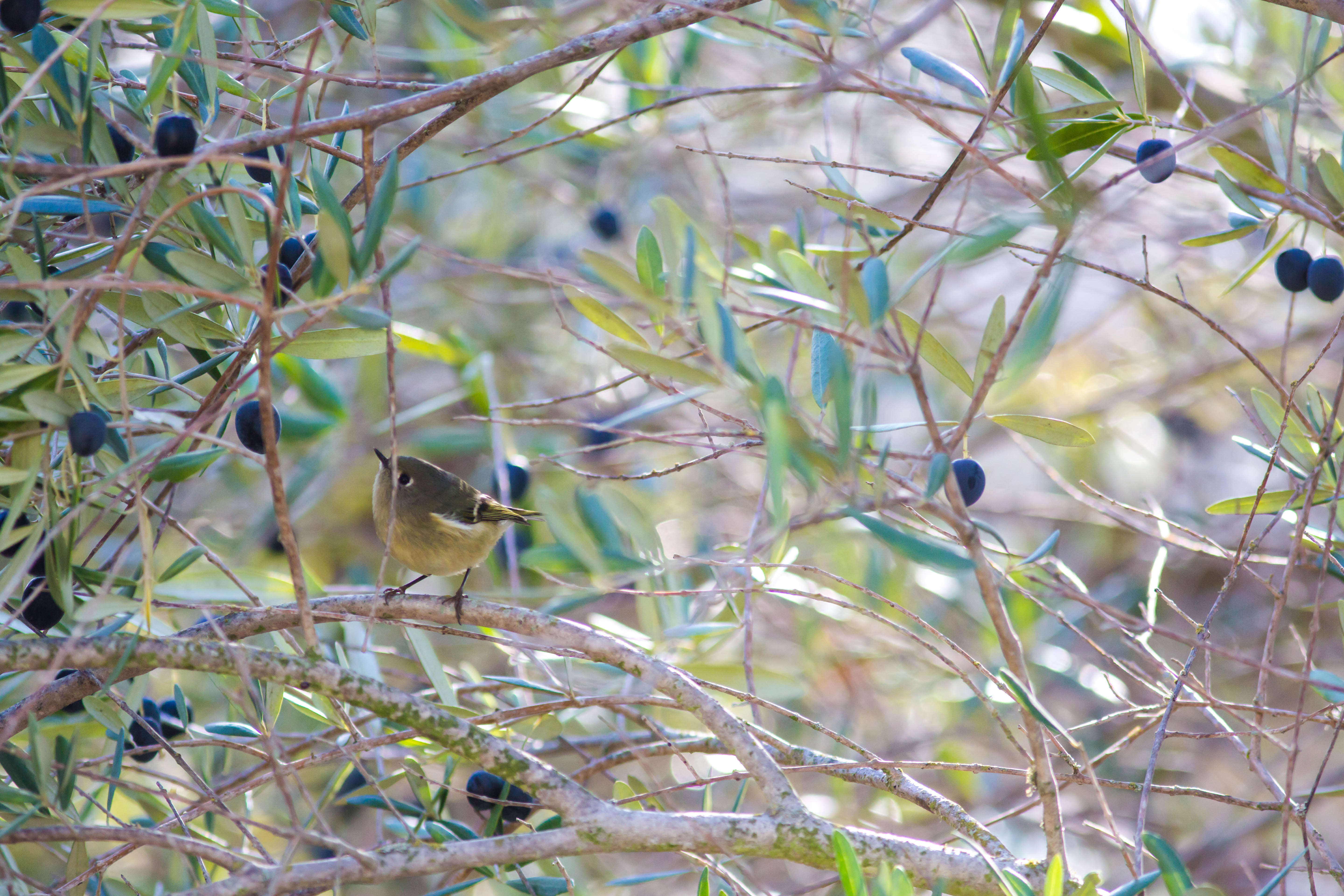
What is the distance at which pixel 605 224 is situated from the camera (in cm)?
534

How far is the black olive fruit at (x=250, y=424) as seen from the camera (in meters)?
2.35

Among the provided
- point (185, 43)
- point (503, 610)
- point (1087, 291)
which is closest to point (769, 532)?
point (503, 610)

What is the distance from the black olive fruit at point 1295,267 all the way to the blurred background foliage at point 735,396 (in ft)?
0.30

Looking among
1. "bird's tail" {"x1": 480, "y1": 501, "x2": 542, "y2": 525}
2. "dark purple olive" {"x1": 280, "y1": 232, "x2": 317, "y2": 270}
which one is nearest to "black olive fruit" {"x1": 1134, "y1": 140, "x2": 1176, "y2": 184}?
"dark purple olive" {"x1": 280, "y1": 232, "x2": 317, "y2": 270}

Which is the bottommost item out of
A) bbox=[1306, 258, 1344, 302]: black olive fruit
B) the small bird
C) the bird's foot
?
the small bird

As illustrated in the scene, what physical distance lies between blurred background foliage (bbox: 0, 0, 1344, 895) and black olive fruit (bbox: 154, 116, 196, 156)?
4.9 inches

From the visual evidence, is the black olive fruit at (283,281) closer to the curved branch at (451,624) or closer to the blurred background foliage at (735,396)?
the blurred background foliage at (735,396)

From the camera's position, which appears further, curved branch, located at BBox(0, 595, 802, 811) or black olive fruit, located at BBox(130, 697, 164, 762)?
black olive fruit, located at BBox(130, 697, 164, 762)

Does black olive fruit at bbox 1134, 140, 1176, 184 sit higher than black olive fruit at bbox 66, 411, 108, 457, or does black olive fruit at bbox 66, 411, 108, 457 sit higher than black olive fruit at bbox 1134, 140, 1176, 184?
black olive fruit at bbox 1134, 140, 1176, 184

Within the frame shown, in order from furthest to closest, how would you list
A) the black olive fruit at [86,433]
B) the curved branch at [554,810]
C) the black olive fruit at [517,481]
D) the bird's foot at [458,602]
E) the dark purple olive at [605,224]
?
the dark purple olive at [605,224] < the black olive fruit at [517,481] < the bird's foot at [458,602] < the curved branch at [554,810] < the black olive fruit at [86,433]

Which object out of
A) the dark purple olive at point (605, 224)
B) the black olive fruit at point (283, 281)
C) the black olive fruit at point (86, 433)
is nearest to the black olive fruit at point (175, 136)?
the black olive fruit at point (283, 281)

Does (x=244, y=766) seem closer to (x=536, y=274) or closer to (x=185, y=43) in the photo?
(x=536, y=274)

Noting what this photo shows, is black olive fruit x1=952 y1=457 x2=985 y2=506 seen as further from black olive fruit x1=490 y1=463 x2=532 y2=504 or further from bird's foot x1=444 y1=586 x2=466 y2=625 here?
black olive fruit x1=490 y1=463 x2=532 y2=504

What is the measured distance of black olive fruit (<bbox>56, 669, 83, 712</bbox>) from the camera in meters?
2.32
